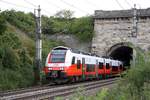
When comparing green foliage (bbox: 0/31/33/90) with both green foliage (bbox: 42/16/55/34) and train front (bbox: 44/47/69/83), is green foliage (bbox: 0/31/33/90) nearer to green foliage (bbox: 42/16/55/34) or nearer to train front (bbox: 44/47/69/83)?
train front (bbox: 44/47/69/83)

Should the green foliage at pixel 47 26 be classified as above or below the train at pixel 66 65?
above

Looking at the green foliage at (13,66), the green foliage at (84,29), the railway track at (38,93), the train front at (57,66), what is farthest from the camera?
the green foliage at (84,29)

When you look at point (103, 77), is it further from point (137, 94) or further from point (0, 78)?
point (137, 94)

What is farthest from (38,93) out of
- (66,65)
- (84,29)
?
(84,29)

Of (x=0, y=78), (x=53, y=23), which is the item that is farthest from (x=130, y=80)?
(x=53, y=23)

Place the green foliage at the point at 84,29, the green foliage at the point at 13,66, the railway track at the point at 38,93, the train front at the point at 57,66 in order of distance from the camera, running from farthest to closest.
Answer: the green foliage at the point at 84,29 < the train front at the point at 57,66 < the green foliage at the point at 13,66 < the railway track at the point at 38,93

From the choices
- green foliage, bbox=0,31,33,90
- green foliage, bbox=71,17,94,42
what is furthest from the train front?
green foliage, bbox=71,17,94,42

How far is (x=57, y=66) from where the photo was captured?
31.6 meters

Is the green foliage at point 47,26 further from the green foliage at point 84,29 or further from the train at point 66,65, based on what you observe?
the train at point 66,65

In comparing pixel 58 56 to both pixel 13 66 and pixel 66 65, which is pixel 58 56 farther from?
pixel 13 66

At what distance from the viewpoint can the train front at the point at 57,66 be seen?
31328 millimetres

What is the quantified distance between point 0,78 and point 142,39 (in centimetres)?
2537

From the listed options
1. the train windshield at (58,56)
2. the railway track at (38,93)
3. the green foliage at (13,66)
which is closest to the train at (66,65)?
the train windshield at (58,56)

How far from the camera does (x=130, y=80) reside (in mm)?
15688
